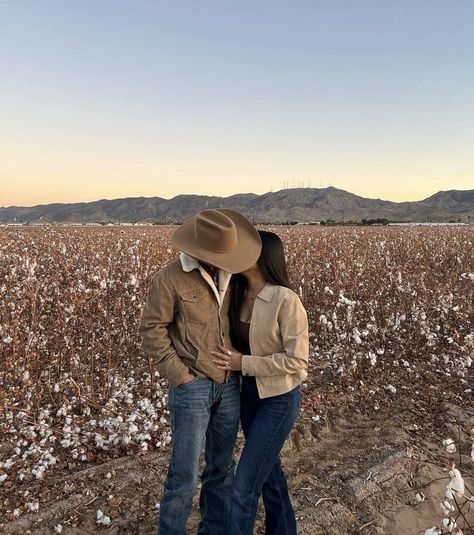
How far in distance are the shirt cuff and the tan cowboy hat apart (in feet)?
1.74

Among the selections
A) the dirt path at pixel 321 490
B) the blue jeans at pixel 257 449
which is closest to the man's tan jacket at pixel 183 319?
the blue jeans at pixel 257 449

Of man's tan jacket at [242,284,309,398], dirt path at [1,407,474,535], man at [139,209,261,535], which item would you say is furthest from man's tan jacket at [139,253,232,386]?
dirt path at [1,407,474,535]

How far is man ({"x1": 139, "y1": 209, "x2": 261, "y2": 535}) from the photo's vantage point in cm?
252

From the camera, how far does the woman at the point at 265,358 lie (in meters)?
2.62

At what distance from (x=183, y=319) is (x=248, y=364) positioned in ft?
1.46

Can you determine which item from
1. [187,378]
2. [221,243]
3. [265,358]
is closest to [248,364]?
[265,358]

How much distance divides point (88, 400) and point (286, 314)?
3.47m

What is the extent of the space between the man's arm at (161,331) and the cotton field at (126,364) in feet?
5.61

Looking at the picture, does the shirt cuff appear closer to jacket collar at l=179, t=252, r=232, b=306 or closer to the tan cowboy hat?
jacket collar at l=179, t=252, r=232, b=306

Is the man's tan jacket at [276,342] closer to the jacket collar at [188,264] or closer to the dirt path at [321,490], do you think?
the jacket collar at [188,264]

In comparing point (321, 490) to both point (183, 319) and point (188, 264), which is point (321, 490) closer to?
point (183, 319)

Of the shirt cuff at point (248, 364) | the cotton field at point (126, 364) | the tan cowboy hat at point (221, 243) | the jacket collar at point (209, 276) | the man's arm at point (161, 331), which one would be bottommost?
the cotton field at point (126, 364)

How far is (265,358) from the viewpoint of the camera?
2.64 meters

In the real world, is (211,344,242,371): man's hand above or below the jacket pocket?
below
